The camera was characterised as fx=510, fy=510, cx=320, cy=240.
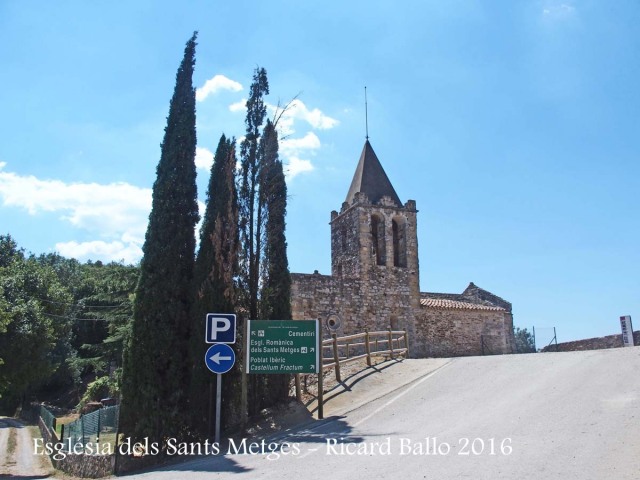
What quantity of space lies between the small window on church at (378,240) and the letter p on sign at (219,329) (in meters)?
14.6

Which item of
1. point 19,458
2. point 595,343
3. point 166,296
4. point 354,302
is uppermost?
point 354,302

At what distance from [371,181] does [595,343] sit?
12.6 m

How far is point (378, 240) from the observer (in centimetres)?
2511

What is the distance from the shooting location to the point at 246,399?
465 inches

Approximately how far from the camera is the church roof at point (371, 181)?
25.6m

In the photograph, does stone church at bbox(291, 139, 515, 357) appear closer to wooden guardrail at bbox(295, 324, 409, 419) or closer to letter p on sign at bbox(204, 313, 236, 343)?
wooden guardrail at bbox(295, 324, 409, 419)

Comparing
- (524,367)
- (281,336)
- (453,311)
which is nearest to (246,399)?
(281,336)

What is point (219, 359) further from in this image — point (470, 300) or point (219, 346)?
point (470, 300)

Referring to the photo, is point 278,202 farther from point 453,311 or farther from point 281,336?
point 453,311

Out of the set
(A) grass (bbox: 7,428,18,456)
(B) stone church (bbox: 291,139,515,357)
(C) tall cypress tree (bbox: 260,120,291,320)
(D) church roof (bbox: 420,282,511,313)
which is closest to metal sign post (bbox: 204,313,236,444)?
(C) tall cypress tree (bbox: 260,120,291,320)

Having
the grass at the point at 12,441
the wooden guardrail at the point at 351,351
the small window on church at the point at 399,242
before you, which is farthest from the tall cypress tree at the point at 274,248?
the grass at the point at 12,441

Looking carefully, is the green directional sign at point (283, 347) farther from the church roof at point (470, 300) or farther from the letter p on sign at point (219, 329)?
the church roof at point (470, 300)

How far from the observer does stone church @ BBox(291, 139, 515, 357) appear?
22.7 meters

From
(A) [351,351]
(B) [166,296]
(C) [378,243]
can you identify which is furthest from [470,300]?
(B) [166,296]
